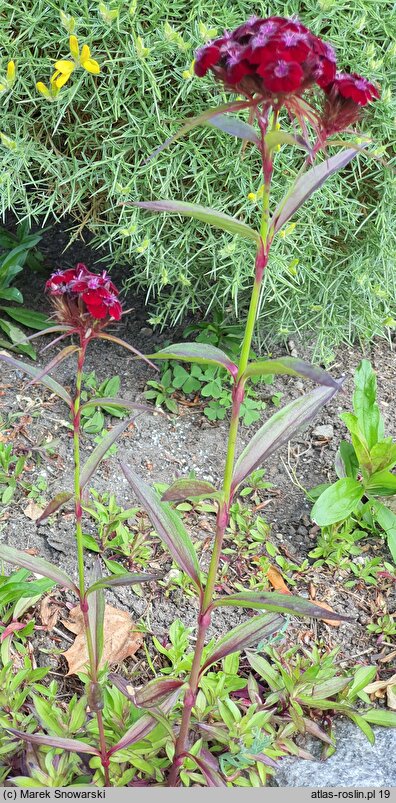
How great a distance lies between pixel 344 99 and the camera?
110cm

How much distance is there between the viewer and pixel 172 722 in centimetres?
168

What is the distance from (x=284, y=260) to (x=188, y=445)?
714mm

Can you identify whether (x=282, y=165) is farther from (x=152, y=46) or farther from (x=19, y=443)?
(x=19, y=443)

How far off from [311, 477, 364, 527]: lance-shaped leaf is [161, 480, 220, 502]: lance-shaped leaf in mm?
1028

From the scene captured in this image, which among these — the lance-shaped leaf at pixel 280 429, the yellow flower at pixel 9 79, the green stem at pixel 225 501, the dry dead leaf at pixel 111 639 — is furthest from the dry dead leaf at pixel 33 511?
the yellow flower at pixel 9 79

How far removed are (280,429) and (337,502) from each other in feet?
Answer: 3.08

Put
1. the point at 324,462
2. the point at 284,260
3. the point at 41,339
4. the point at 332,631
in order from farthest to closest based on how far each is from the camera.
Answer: the point at 41,339 < the point at 324,462 < the point at 284,260 < the point at 332,631

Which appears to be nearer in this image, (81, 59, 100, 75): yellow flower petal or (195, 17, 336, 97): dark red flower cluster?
(195, 17, 336, 97): dark red flower cluster

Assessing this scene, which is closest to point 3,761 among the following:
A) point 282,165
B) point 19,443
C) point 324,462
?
point 19,443

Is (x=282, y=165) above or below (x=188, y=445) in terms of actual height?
above

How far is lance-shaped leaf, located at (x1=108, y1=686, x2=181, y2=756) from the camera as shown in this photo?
5.08ft

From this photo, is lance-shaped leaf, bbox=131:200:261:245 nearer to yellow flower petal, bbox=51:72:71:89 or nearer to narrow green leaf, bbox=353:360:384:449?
yellow flower petal, bbox=51:72:71:89

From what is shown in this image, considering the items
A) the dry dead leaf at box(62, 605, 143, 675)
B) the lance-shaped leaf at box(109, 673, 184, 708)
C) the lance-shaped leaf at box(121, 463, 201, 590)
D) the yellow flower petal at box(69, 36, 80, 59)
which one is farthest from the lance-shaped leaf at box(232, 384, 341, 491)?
the yellow flower petal at box(69, 36, 80, 59)

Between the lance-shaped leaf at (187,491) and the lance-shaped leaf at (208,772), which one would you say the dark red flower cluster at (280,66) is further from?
the lance-shaped leaf at (208,772)
